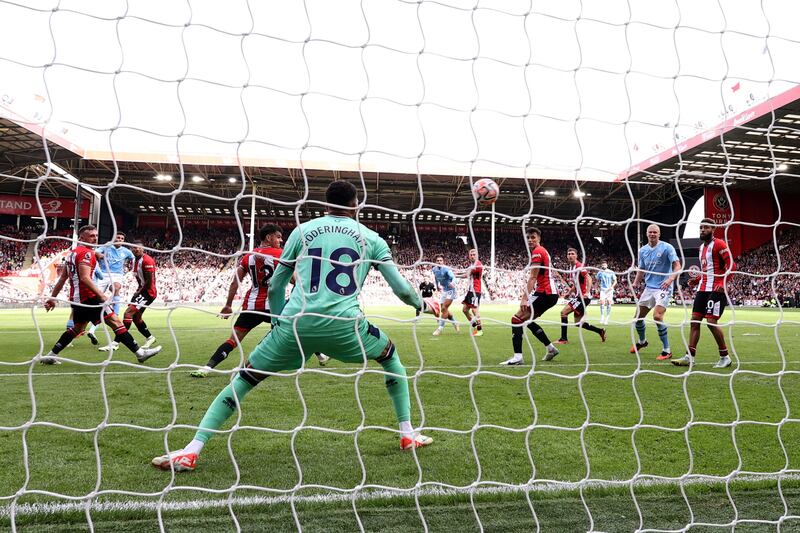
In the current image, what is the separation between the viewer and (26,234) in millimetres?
31062

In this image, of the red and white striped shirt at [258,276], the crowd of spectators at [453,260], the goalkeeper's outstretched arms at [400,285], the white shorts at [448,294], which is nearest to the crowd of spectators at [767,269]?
the crowd of spectators at [453,260]

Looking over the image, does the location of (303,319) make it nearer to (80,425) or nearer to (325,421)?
(325,421)

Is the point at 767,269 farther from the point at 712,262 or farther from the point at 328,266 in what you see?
the point at 328,266

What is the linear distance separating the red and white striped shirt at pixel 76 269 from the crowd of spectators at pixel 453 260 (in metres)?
12.5

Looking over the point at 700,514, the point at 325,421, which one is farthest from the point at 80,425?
the point at 700,514

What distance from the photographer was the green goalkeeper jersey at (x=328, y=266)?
10.2 feet

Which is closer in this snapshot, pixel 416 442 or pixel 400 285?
pixel 400 285

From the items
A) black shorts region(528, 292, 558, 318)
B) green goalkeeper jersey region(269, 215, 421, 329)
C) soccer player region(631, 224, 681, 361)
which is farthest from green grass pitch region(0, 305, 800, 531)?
black shorts region(528, 292, 558, 318)

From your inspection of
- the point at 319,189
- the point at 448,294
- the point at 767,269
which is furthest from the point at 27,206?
the point at 767,269

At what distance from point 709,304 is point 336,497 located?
591cm

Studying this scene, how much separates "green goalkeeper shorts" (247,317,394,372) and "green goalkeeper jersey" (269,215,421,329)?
47mm

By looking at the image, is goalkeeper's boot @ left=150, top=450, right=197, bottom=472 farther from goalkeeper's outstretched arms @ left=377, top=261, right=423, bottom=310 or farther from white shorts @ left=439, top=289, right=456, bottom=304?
white shorts @ left=439, top=289, right=456, bottom=304

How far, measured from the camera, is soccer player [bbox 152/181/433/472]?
10.2 feet

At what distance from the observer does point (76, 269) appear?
6727mm
